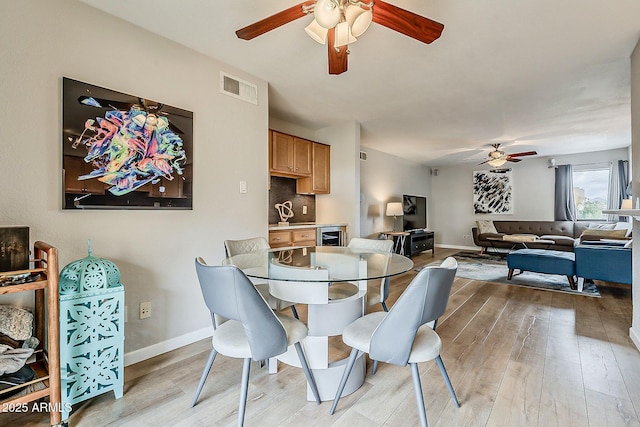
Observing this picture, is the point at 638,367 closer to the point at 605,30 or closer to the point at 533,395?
the point at 533,395

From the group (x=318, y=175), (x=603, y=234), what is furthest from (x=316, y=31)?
(x=603, y=234)

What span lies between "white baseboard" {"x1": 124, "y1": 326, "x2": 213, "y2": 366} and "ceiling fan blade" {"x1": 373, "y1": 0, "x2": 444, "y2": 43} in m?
2.57

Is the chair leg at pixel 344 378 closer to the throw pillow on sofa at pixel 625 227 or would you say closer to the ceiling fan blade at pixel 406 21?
the ceiling fan blade at pixel 406 21

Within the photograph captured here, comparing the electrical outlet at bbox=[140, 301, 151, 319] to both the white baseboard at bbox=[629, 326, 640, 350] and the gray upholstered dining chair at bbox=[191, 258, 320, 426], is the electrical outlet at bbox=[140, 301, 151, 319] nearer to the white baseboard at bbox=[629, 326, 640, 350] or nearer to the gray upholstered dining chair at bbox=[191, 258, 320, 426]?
the gray upholstered dining chair at bbox=[191, 258, 320, 426]

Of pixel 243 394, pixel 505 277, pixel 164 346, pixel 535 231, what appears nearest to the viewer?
pixel 243 394

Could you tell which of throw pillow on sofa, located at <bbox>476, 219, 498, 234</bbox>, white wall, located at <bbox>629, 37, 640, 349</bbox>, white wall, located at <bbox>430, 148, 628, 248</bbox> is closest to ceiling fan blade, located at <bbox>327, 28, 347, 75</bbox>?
white wall, located at <bbox>629, 37, 640, 349</bbox>

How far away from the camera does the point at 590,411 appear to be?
1559mm

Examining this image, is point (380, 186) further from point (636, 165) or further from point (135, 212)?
point (135, 212)

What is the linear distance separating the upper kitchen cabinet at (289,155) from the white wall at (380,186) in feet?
5.88

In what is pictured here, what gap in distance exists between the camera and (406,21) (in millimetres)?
1500

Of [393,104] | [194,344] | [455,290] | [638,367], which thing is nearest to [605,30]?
[393,104]

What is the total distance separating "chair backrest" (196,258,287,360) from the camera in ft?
4.19

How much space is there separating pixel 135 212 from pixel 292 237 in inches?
74.9

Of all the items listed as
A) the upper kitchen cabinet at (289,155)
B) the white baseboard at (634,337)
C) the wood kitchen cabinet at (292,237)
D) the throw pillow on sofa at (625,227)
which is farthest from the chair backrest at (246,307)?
the throw pillow on sofa at (625,227)
